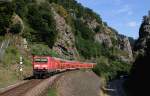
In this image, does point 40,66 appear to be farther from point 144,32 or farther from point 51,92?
point 144,32

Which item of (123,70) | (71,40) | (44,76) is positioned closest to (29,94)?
Result: (44,76)

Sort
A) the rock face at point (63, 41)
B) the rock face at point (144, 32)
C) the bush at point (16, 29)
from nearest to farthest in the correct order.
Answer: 1. the bush at point (16, 29)
2. the rock face at point (63, 41)
3. the rock face at point (144, 32)

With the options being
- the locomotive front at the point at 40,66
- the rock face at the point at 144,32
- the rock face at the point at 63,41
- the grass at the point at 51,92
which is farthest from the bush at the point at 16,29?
the rock face at the point at 144,32

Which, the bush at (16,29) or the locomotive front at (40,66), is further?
the bush at (16,29)

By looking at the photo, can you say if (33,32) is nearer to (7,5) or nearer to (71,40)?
(7,5)

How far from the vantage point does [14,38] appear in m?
89.7

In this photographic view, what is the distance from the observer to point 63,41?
134 m

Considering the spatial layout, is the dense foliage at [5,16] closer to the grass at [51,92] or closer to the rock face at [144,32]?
the grass at [51,92]

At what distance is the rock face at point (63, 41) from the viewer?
129 metres

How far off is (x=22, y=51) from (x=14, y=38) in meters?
3.84

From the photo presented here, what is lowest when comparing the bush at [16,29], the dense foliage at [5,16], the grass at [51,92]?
the grass at [51,92]

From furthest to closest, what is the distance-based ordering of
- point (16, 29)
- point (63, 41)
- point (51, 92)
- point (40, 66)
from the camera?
point (63, 41) → point (16, 29) → point (40, 66) → point (51, 92)

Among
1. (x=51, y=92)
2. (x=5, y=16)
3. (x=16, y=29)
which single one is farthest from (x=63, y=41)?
(x=51, y=92)

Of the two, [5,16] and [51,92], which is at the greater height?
[5,16]
